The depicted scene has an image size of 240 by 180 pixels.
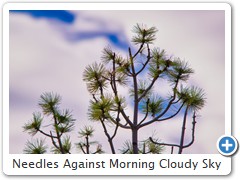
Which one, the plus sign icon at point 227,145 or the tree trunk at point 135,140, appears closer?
the plus sign icon at point 227,145

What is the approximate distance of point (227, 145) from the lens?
197 cm

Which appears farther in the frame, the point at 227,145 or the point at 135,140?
the point at 135,140

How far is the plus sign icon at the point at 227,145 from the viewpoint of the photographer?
1.95m

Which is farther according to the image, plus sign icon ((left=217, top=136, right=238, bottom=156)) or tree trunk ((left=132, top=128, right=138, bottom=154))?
tree trunk ((left=132, top=128, right=138, bottom=154))

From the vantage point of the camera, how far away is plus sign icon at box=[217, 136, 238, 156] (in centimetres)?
195

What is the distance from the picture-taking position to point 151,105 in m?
2.46
